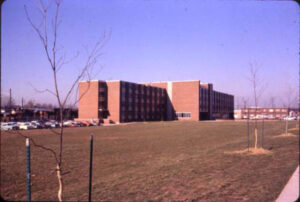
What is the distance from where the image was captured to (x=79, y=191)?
735 cm

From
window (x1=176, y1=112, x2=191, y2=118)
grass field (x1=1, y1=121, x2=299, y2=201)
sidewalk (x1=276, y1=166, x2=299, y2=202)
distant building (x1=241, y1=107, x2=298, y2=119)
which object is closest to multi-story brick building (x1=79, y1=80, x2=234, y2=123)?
window (x1=176, y1=112, x2=191, y2=118)

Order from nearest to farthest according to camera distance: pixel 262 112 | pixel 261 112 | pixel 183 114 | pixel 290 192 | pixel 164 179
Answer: pixel 290 192, pixel 164 179, pixel 262 112, pixel 261 112, pixel 183 114

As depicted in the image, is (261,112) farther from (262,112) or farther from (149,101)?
(149,101)

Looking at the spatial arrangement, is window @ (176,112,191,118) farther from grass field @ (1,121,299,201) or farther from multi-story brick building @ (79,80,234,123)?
grass field @ (1,121,299,201)

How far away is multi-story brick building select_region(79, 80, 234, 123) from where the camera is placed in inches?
2687

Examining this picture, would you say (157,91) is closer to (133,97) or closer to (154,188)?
(133,97)

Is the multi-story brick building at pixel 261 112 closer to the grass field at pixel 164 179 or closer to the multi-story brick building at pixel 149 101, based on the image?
the grass field at pixel 164 179

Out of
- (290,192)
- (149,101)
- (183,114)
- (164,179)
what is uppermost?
(149,101)

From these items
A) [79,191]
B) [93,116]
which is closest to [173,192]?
[79,191]

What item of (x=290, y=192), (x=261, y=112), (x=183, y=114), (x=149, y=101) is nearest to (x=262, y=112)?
(x=261, y=112)

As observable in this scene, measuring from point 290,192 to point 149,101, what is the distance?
73924 mm

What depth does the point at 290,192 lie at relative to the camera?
6.31 metres

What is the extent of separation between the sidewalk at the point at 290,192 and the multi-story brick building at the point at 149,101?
60.3m

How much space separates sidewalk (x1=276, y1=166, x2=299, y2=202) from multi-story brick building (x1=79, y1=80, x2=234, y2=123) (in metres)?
60.3
